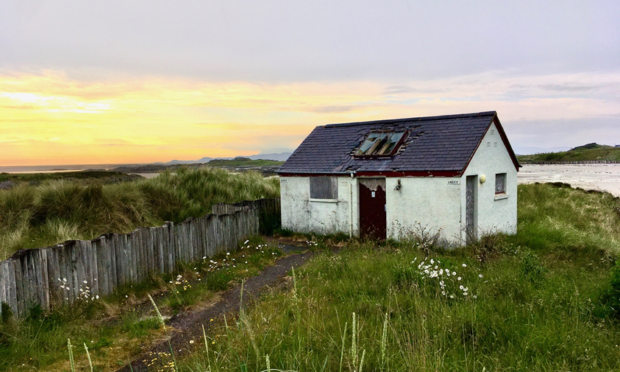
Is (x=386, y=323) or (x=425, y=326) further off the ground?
(x=386, y=323)

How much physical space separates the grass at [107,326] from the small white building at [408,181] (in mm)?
5984

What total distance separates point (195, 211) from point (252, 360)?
1394 cm

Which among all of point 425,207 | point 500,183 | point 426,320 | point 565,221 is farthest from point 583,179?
point 426,320

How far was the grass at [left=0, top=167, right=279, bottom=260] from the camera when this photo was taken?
11.3 m

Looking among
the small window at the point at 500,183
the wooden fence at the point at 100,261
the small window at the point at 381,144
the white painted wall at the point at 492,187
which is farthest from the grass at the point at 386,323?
the small window at the point at 381,144

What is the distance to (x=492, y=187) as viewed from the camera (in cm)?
1366

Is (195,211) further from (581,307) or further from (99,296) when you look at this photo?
(581,307)

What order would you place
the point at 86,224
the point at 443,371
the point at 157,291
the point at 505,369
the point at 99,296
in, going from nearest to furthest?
the point at 443,371
the point at 505,369
the point at 99,296
the point at 157,291
the point at 86,224

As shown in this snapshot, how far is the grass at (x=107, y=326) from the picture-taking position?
17.9 feet

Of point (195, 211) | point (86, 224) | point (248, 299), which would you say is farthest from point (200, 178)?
point (248, 299)

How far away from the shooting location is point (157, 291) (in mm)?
8648

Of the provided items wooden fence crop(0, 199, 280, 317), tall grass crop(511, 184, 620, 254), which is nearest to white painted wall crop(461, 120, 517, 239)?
tall grass crop(511, 184, 620, 254)

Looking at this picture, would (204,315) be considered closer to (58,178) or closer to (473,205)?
(473,205)

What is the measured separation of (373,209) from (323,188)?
2.16 meters
